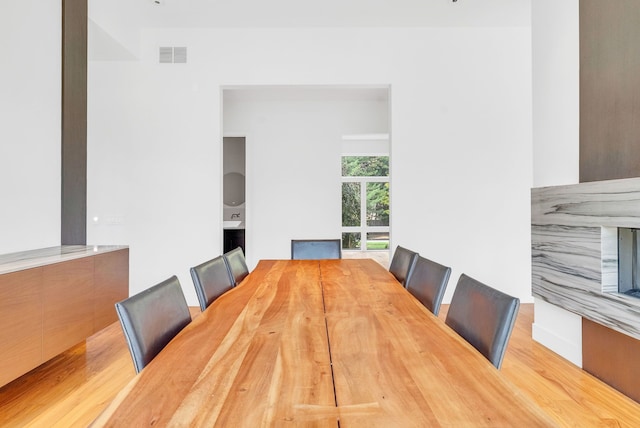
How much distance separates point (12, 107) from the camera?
2240 millimetres

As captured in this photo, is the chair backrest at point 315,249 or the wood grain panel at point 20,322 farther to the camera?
the chair backrest at point 315,249

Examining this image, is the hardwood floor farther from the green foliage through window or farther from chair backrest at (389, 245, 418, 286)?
the green foliage through window

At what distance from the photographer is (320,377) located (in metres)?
0.83

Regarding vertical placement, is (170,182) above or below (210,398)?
above

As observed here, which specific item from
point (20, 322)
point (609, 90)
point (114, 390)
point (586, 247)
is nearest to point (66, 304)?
point (20, 322)

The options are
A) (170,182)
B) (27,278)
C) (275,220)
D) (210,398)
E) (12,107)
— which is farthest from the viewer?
(275,220)

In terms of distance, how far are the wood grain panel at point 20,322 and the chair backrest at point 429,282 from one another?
2.01 metres

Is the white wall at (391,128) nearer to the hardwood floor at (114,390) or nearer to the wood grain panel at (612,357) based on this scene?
the hardwood floor at (114,390)

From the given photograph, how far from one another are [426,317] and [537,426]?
0.64m

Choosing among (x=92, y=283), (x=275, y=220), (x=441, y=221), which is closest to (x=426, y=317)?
(x=92, y=283)

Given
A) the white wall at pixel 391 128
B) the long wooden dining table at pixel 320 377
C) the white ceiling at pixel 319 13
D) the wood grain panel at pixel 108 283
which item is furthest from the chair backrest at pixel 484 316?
the white ceiling at pixel 319 13

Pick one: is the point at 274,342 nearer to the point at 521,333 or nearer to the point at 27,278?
the point at 27,278

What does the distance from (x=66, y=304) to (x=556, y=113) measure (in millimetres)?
3609

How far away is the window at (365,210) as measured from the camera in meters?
7.49
